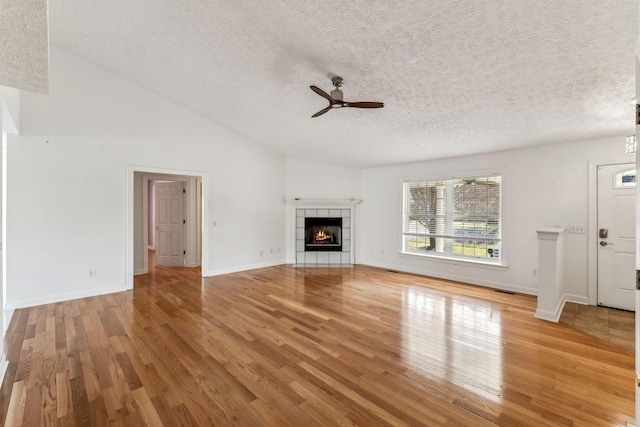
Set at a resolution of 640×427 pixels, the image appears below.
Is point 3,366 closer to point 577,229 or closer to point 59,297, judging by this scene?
point 59,297

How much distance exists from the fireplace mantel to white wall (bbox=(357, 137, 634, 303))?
153 cm

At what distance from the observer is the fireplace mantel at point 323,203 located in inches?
256

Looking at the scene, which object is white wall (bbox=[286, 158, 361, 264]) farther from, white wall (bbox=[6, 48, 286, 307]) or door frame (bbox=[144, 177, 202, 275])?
door frame (bbox=[144, 177, 202, 275])

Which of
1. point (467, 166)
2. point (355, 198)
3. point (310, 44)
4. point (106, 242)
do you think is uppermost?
point (310, 44)

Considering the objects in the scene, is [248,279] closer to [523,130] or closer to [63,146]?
[63,146]

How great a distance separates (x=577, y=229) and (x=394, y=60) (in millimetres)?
3822

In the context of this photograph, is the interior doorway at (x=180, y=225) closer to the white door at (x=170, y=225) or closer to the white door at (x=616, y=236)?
the white door at (x=170, y=225)

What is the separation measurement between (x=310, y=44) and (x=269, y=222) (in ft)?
14.2

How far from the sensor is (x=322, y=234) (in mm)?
6734

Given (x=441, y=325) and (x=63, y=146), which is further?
(x=63, y=146)

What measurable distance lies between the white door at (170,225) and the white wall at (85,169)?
148 centimetres

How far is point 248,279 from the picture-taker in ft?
17.0

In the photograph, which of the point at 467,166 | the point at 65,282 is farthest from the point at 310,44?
the point at 65,282

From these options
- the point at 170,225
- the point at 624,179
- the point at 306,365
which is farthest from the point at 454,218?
the point at 170,225
